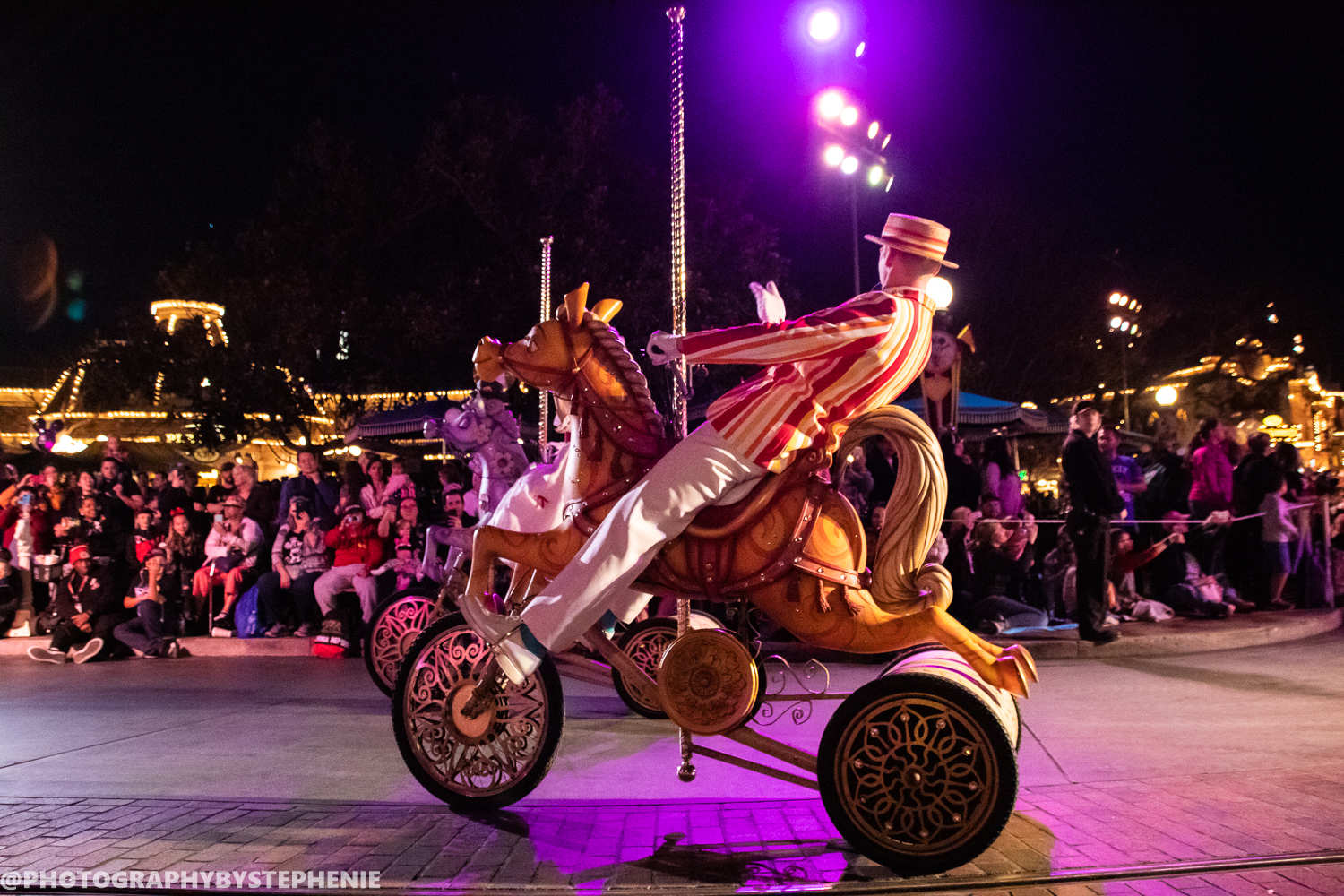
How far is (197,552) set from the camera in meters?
11.3

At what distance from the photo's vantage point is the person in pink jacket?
436 inches

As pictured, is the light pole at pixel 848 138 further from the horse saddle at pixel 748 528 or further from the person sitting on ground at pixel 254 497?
the horse saddle at pixel 748 528

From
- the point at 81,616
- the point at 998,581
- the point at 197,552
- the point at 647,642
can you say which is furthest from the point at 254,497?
the point at 998,581

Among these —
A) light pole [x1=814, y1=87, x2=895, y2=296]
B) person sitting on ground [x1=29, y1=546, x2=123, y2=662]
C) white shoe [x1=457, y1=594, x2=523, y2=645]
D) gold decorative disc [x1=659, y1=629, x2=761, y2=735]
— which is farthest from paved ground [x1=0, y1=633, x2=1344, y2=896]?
light pole [x1=814, y1=87, x2=895, y2=296]

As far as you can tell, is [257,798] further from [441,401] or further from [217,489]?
[441,401]

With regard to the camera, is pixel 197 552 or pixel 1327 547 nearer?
→ pixel 1327 547

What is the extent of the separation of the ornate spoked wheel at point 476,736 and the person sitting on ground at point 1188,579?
27.3 ft

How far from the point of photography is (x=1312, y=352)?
35781mm

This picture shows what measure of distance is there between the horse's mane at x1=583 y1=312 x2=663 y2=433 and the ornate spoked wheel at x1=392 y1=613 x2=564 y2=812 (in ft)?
4.17

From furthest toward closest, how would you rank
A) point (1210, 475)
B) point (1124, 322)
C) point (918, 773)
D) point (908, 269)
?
point (1124, 322) → point (1210, 475) → point (908, 269) → point (918, 773)

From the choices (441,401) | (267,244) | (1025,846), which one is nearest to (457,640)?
(1025,846)

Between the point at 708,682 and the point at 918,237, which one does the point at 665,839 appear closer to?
the point at 708,682

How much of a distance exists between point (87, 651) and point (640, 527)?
29.7 ft

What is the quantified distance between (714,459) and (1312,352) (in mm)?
40094
